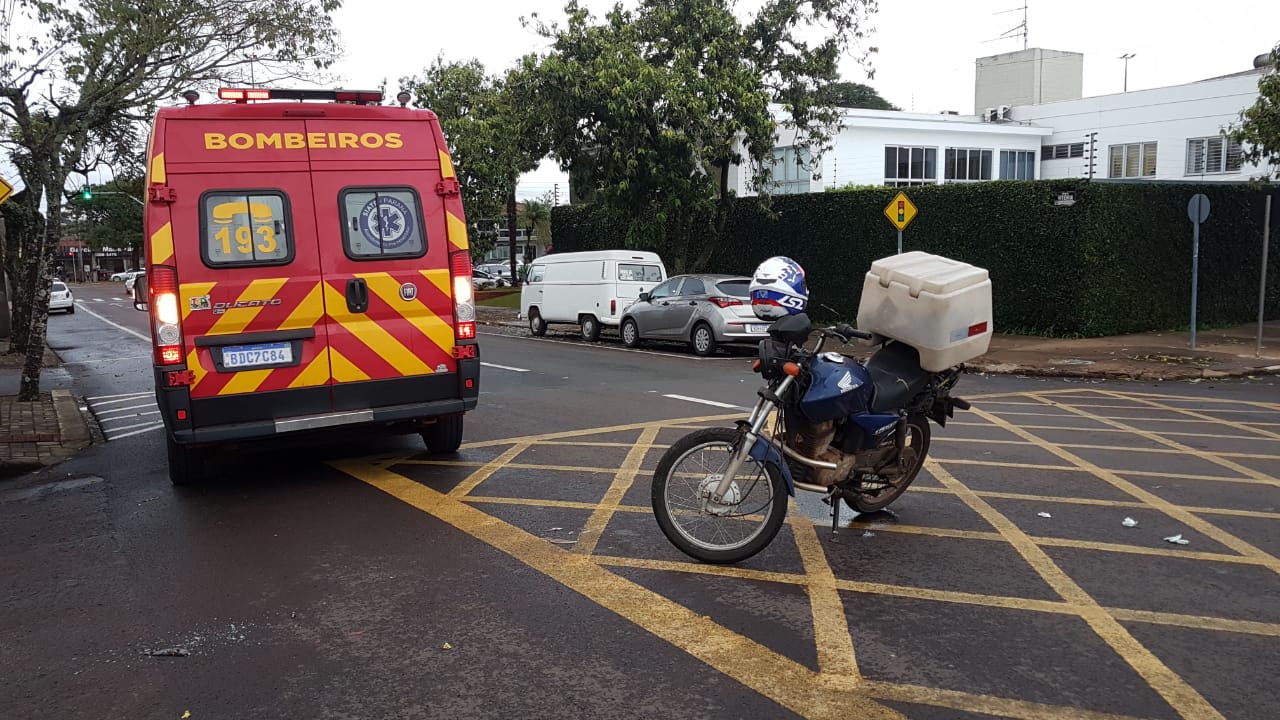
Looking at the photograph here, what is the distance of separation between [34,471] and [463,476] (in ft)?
12.5

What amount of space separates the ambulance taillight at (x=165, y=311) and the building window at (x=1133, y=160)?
1485 inches

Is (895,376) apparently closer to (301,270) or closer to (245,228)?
(301,270)

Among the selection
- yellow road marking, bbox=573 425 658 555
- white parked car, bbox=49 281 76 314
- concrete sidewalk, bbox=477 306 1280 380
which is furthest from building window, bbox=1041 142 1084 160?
white parked car, bbox=49 281 76 314

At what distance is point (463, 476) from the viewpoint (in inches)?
288

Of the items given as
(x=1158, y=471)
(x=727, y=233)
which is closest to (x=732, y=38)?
(x=727, y=233)

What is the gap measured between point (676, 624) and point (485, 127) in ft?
78.3

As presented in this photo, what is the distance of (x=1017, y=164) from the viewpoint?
129 feet

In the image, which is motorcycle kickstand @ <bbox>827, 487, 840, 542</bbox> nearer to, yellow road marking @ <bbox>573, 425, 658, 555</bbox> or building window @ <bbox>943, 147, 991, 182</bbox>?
yellow road marking @ <bbox>573, 425, 658, 555</bbox>

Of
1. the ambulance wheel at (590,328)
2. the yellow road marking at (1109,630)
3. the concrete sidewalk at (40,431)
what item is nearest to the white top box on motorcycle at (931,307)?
the yellow road marking at (1109,630)

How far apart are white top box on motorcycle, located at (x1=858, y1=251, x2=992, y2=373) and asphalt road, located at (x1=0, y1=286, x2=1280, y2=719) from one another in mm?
1078

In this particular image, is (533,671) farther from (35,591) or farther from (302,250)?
(302,250)

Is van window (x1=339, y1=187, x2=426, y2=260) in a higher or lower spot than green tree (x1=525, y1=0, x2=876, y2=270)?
lower

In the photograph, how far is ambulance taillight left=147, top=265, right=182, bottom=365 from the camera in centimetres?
647

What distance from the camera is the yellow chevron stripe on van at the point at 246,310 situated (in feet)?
21.9
